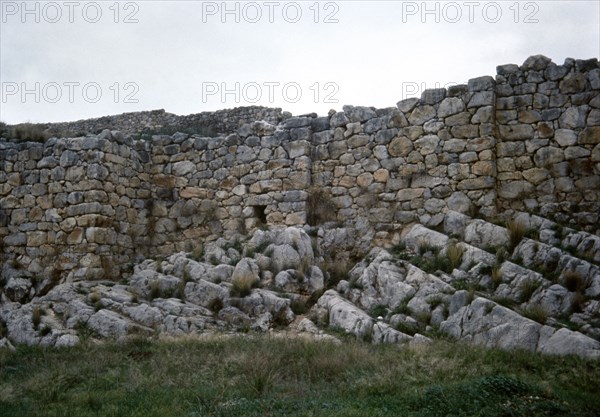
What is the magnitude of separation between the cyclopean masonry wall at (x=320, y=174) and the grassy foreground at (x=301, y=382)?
5068 millimetres

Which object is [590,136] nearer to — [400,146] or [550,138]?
[550,138]

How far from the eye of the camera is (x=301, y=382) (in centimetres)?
766

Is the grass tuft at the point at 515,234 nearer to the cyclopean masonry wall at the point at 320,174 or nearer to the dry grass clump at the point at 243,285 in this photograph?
the cyclopean masonry wall at the point at 320,174

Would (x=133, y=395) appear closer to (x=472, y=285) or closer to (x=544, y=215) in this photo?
(x=472, y=285)

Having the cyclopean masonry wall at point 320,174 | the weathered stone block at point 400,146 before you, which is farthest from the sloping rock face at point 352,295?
the weathered stone block at point 400,146

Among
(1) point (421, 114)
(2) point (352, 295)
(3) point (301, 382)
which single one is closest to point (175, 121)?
(1) point (421, 114)

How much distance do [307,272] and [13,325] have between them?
5863 millimetres

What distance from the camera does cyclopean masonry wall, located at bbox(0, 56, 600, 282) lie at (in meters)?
12.6

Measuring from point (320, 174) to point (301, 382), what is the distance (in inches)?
300

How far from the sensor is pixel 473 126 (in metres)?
13.1

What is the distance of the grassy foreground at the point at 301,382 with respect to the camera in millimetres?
6582

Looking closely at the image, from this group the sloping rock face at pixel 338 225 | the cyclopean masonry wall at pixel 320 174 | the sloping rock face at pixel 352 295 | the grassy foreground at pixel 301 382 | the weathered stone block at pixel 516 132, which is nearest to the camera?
the grassy foreground at pixel 301 382

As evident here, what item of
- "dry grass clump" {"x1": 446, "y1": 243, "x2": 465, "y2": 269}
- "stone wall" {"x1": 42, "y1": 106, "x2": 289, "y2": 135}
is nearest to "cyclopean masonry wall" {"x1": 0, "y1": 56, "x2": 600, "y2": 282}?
"dry grass clump" {"x1": 446, "y1": 243, "x2": 465, "y2": 269}

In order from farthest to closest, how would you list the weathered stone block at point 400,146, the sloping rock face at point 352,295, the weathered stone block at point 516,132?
1. the weathered stone block at point 400,146
2. the weathered stone block at point 516,132
3. the sloping rock face at point 352,295
